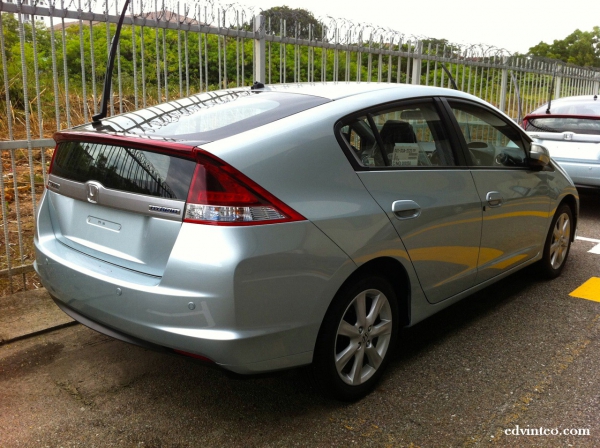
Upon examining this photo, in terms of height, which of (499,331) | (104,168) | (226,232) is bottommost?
(499,331)

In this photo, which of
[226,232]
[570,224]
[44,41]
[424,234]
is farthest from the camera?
[570,224]

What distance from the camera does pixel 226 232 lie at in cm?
236

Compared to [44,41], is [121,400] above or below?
below

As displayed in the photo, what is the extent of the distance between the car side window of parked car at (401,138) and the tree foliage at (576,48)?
74.0m

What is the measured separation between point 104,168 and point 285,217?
2.99ft

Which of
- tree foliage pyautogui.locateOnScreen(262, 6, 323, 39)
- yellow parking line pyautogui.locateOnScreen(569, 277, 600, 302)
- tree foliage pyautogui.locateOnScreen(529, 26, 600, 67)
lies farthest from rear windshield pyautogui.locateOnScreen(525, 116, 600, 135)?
tree foliage pyautogui.locateOnScreen(529, 26, 600, 67)

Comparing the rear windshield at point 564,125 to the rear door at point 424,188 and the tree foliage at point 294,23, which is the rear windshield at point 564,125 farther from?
the rear door at point 424,188

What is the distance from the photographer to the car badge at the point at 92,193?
2748 millimetres

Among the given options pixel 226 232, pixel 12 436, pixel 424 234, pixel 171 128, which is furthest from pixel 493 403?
pixel 12 436

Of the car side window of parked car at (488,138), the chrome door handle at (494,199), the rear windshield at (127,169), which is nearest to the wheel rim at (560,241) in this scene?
the car side window of parked car at (488,138)

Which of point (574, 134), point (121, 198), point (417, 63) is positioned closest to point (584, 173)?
point (574, 134)

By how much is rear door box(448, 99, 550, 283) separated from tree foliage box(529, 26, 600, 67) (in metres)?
73.0

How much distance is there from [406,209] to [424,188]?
25cm

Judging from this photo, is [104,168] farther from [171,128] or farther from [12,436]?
[12,436]
